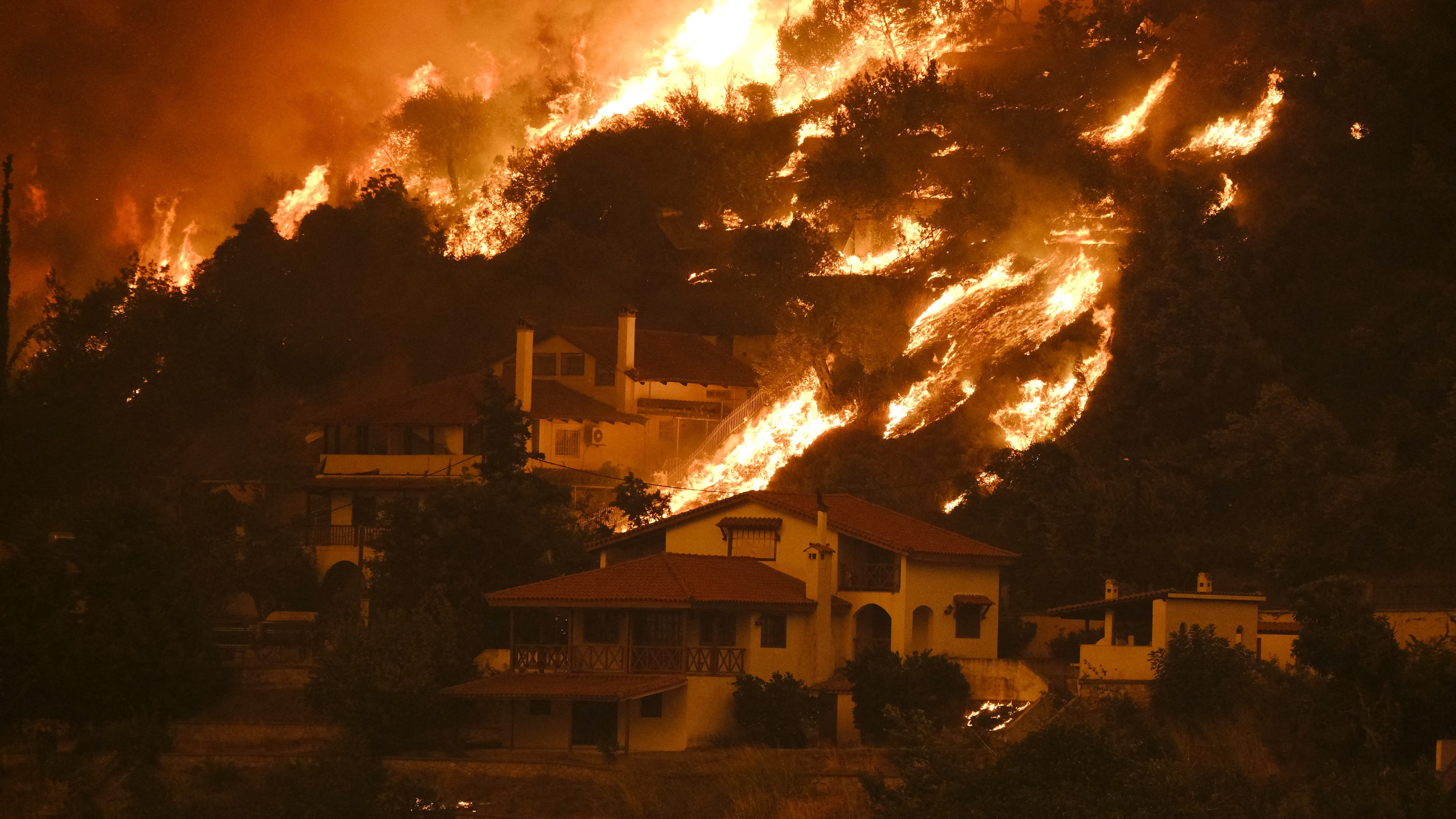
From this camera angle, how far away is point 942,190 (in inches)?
3061

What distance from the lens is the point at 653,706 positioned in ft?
151

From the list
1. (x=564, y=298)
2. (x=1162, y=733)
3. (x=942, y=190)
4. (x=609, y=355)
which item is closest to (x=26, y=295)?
(x=564, y=298)

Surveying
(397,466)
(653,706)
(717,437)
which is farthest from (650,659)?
(717,437)

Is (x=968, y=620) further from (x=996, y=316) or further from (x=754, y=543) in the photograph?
(x=996, y=316)

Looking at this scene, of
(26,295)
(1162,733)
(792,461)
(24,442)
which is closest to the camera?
(1162,733)

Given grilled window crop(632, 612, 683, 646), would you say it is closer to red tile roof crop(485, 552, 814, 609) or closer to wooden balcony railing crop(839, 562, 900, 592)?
red tile roof crop(485, 552, 814, 609)

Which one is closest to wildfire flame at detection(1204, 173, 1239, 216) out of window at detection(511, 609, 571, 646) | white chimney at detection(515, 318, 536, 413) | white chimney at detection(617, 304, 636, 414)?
white chimney at detection(617, 304, 636, 414)

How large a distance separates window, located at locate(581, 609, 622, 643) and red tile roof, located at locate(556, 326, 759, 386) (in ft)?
74.0

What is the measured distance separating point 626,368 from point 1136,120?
23.8 metres

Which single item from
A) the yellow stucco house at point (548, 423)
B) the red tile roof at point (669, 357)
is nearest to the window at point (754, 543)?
the yellow stucco house at point (548, 423)

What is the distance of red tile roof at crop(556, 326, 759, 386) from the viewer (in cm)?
7075

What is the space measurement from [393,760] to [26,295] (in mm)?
65899

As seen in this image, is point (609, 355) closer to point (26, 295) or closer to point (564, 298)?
point (564, 298)

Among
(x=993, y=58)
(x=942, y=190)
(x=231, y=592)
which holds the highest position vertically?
(x=993, y=58)
